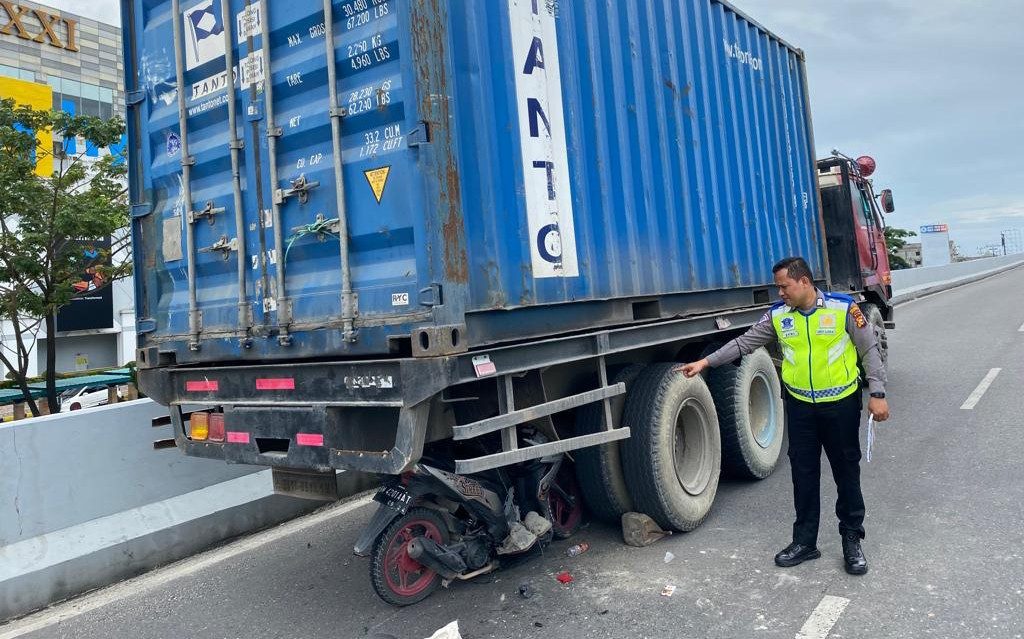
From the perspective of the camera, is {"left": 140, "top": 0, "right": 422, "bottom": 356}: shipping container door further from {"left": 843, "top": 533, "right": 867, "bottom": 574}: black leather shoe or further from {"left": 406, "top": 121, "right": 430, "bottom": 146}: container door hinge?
{"left": 843, "top": 533, "right": 867, "bottom": 574}: black leather shoe

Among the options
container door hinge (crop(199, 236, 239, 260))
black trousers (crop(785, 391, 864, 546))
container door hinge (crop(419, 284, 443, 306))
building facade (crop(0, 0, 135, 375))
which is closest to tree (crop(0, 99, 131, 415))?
container door hinge (crop(199, 236, 239, 260))

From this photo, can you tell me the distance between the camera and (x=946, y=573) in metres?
3.49

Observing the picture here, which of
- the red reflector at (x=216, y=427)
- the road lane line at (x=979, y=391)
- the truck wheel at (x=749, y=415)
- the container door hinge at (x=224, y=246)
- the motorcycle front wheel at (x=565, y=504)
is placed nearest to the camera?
the red reflector at (x=216, y=427)

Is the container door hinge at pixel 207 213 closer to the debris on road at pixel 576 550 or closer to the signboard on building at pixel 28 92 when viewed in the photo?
the debris on road at pixel 576 550

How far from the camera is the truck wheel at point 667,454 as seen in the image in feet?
13.7

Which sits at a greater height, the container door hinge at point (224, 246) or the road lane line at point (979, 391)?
the container door hinge at point (224, 246)

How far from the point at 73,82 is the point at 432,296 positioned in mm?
28649

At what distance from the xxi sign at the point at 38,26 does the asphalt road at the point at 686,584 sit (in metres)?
26.8

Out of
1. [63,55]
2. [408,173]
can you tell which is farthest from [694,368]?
[63,55]

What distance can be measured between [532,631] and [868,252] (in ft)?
22.7

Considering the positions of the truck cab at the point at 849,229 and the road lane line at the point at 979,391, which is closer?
the road lane line at the point at 979,391

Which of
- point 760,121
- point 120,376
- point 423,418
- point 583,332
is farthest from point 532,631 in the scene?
point 120,376

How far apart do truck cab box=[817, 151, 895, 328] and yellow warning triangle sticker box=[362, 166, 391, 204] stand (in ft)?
20.0

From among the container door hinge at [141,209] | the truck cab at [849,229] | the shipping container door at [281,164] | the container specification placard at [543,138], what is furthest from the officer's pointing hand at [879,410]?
the truck cab at [849,229]
